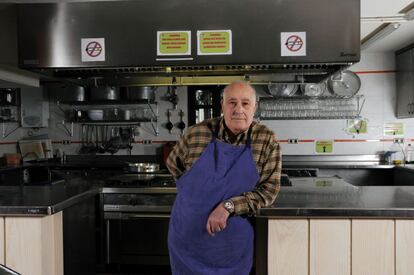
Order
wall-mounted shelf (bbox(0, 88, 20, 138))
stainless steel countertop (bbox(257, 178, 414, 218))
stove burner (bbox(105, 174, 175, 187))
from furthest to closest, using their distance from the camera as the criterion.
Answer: wall-mounted shelf (bbox(0, 88, 20, 138)) → stove burner (bbox(105, 174, 175, 187)) → stainless steel countertop (bbox(257, 178, 414, 218))

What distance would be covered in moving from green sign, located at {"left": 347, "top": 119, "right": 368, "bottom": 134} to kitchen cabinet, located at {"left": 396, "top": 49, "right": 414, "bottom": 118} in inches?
16.8

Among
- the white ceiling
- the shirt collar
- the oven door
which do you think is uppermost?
the white ceiling

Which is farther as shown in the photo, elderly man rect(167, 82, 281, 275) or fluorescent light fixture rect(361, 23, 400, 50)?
fluorescent light fixture rect(361, 23, 400, 50)

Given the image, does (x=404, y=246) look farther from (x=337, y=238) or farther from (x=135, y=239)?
(x=135, y=239)

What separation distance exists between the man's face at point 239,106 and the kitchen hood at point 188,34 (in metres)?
0.60

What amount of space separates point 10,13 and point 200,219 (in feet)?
6.38

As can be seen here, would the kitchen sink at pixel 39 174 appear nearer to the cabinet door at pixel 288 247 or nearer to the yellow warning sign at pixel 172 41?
the yellow warning sign at pixel 172 41

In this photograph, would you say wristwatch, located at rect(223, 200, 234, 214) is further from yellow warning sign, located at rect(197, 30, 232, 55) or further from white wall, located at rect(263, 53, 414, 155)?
white wall, located at rect(263, 53, 414, 155)

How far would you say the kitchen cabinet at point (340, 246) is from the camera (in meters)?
1.75

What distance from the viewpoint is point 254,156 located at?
1696mm

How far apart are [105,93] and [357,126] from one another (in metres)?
3.30

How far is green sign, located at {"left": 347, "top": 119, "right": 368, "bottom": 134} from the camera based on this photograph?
16.5 ft

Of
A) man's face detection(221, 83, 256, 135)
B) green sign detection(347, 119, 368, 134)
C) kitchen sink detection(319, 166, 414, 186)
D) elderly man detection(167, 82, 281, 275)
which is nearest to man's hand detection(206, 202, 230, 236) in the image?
elderly man detection(167, 82, 281, 275)

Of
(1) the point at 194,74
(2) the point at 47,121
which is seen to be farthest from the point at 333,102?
(2) the point at 47,121
